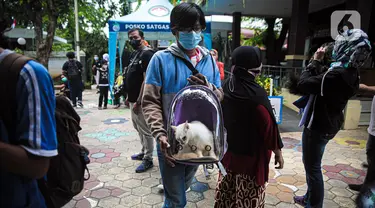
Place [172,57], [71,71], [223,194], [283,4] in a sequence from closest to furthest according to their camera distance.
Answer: [172,57] → [223,194] → [71,71] → [283,4]

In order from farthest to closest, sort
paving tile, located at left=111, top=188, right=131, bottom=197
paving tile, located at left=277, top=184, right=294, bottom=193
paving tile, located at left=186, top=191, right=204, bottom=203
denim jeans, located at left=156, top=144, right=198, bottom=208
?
paving tile, located at left=277, top=184, right=294, bottom=193
paving tile, located at left=111, top=188, right=131, bottom=197
paving tile, located at left=186, top=191, right=204, bottom=203
denim jeans, located at left=156, top=144, right=198, bottom=208

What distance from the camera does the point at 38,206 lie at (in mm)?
1046

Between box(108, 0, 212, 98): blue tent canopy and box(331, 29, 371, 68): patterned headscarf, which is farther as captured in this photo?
box(108, 0, 212, 98): blue tent canopy

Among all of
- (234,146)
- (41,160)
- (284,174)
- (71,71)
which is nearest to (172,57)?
(234,146)

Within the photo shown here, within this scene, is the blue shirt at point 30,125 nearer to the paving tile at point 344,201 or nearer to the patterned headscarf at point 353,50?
the patterned headscarf at point 353,50

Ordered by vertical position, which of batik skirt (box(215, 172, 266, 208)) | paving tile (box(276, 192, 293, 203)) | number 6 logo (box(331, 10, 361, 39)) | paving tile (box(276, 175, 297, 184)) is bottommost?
paving tile (box(276, 192, 293, 203))

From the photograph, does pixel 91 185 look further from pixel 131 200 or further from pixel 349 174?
pixel 349 174

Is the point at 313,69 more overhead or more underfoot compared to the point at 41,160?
more overhead

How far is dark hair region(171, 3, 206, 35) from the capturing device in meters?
1.62

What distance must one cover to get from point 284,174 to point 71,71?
6725mm

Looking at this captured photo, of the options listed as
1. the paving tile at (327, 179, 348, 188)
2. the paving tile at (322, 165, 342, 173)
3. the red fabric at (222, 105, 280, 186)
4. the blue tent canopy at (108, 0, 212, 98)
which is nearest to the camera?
the red fabric at (222, 105, 280, 186)

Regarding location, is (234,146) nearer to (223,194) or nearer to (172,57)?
(223,194)

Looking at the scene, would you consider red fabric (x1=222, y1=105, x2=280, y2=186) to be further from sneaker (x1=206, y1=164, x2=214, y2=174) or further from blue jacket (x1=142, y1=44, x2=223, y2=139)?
sneaker (x1=206, y1=164, x2=214, y2=174)

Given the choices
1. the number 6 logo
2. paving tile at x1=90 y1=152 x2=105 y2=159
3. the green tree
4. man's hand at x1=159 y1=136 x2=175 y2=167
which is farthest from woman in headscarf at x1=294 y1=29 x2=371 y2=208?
the green tree
